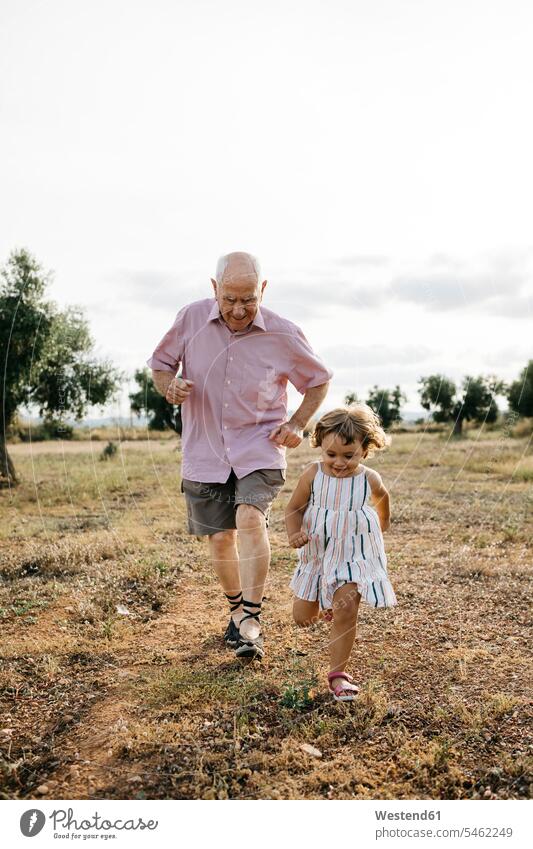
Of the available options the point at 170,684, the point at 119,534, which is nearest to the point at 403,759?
the point at 170,684

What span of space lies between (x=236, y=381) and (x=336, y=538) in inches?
50.0

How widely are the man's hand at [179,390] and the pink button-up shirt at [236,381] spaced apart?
0.58 feet

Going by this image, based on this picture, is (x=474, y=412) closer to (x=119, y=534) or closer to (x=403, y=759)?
(x=119, y=534)

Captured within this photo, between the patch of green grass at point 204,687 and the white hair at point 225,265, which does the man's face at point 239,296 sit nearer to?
the white hair at point 225,265

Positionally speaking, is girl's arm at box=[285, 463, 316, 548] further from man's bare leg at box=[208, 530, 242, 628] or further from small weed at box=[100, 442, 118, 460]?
small weed at box=[100, 442, 118, 460]

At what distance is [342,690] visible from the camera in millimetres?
4371

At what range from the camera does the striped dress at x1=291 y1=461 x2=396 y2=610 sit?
15.1 feet

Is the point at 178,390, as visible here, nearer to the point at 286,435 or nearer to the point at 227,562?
the point at 286,435

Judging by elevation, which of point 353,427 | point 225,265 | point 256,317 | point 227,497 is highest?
point 225,265

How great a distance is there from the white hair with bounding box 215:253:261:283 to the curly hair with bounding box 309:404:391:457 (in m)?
1.03
